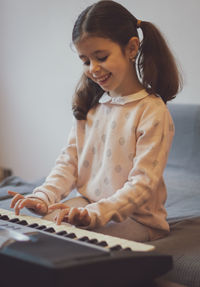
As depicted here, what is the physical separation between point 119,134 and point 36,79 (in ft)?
6.48

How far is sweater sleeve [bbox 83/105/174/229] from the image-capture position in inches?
44.3

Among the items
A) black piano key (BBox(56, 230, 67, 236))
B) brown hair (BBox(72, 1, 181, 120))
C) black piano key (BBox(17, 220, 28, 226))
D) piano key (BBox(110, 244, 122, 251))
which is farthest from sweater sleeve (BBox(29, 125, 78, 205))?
piano key (BBox(110, 244, 122, 251))

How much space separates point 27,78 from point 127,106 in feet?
6.61

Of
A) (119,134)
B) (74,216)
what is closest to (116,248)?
(74,216)

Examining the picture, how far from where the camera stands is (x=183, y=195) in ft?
5.74

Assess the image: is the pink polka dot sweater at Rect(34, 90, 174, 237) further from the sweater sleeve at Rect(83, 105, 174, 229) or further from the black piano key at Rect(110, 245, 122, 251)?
the black piano key at Rect(110, 245, 122, 251)

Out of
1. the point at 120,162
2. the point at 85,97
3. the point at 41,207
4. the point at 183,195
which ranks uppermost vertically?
the point at 85,97

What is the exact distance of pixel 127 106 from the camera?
130 centimetres

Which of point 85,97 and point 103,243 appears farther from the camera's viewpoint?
point 85,97

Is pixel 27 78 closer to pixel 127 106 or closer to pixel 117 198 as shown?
pixel 127 106

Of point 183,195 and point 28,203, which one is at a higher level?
point 28,203

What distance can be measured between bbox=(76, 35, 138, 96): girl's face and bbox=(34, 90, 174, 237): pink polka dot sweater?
0.27ft

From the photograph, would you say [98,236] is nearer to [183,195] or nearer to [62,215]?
[62,215]

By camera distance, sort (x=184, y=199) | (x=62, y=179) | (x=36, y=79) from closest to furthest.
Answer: (x=62, y=179) → (x=184, y=199) → (x=36, y=79)
